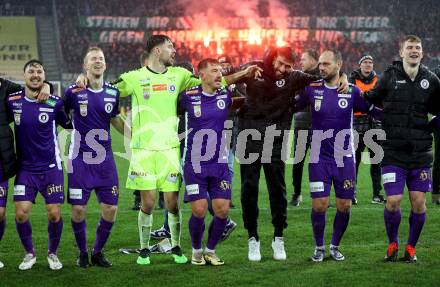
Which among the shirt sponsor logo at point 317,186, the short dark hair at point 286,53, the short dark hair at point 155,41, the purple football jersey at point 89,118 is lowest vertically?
the shirt sponsor logo at point 317,186

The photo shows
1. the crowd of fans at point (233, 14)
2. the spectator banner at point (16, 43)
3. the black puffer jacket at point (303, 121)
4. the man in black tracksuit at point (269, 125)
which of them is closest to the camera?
the man in black tracksuit at point (269, 125)

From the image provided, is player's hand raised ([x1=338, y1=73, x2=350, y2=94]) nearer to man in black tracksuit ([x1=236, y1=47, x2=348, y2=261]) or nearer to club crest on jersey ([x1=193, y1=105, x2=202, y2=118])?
man in black tracksuit ([x1=236, y1=47, x2=348, y2=261])

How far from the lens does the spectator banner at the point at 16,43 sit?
45812mm

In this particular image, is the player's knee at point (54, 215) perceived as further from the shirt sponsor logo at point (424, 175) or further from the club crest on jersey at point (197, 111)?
the shirt sponsor logo at point (424, 175)

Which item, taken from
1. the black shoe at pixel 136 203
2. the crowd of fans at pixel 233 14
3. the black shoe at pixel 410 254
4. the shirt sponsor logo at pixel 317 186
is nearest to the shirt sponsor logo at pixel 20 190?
the shirt sponsor logo at pixel 317 186

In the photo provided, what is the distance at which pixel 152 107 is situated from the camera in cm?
792

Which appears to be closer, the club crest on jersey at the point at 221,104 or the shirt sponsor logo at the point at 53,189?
the shirt sponsor logo at the point at 53,189

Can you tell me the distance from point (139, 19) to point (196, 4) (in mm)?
4569

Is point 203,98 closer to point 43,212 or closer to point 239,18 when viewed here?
point 43,212

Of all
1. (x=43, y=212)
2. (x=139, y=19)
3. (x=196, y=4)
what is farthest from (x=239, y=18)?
(x=43, y=212)

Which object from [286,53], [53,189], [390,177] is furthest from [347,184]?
[53,189]

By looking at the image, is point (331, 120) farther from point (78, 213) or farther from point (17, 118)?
point (17, 118)

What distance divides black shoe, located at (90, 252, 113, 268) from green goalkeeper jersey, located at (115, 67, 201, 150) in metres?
1.20

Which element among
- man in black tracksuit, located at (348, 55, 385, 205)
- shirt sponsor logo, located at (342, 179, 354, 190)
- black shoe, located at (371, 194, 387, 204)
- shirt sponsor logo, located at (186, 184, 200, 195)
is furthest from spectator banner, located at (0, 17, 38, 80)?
shirt sponsor logo, located at (342, 179, 354, 190)
